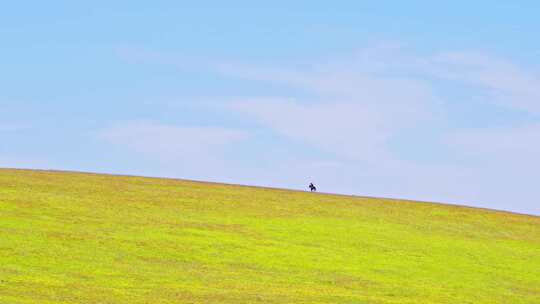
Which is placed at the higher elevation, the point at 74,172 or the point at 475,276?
the point at 74,172

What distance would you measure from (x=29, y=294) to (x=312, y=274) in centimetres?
1220

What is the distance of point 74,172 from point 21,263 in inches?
1016

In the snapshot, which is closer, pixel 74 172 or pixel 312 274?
pixel 312 274

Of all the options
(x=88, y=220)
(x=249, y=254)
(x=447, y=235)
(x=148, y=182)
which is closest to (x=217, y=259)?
(x=249, y=254)

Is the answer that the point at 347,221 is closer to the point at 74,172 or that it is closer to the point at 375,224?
the point at 375,224

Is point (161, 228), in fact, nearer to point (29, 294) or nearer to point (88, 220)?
point (88, 220)

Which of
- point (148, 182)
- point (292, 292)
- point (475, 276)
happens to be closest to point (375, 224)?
point (475, 276)

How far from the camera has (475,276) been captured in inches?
1660

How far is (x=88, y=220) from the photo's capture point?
45094 millimetres

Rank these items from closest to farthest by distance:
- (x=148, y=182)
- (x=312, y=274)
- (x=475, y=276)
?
(x=312, y=274) < (x=475, y=276) < (x=148, y=182)

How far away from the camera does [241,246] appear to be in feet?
140

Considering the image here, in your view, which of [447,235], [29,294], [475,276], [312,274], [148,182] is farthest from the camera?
[148,182]

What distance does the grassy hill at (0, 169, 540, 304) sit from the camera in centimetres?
3391

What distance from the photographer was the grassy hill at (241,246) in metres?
33.9
